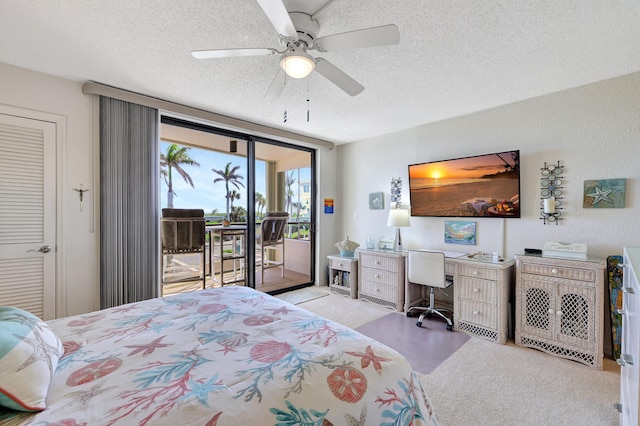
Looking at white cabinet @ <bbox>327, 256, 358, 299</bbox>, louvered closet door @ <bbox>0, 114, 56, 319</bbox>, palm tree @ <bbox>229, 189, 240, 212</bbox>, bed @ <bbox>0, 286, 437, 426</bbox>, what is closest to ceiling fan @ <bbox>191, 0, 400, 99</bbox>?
bed @ <bbox>0, 286, 437, 426</bbox>

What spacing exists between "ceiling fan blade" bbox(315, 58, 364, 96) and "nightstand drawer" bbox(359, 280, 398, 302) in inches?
103

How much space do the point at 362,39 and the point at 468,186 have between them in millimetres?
2474

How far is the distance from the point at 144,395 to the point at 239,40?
212 centimetres

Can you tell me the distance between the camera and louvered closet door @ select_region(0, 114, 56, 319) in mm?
2258

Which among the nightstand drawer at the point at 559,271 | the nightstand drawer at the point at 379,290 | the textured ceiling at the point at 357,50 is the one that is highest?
the textured ceiling at the point at 357,50

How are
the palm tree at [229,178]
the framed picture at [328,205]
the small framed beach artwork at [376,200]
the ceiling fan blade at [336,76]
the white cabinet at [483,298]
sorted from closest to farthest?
1. the ceiling fan blade at [336,76]
2. the white cabinet at [483,298]
3. the palm tree at [229,178]
4. the small framed beach artwork at [376,200]
5. the framed picture at [328,205]

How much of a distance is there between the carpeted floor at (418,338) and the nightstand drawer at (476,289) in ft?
1.40

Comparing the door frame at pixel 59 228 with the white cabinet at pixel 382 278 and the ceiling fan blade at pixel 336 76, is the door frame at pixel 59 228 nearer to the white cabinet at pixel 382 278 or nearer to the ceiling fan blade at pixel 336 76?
the ceiling fan blade at pixel 336 76

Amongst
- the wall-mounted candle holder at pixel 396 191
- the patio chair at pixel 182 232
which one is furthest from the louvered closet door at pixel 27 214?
the wall-mounted candle holder at pixel 396 191

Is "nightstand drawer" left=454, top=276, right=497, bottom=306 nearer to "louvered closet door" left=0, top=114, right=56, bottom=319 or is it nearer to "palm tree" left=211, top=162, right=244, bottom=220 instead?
"palm tree" left=211, top=162, right=244, bottom=220

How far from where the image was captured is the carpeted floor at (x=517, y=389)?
67.0 inches

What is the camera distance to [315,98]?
288 centimetres

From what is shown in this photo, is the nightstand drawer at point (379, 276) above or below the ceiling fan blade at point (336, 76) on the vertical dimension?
below

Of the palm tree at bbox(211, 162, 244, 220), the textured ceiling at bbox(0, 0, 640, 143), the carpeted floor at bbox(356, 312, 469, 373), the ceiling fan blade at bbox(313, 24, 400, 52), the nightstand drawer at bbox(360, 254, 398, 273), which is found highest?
the textured ceiling at bbox(0, 0, 640, 143)
